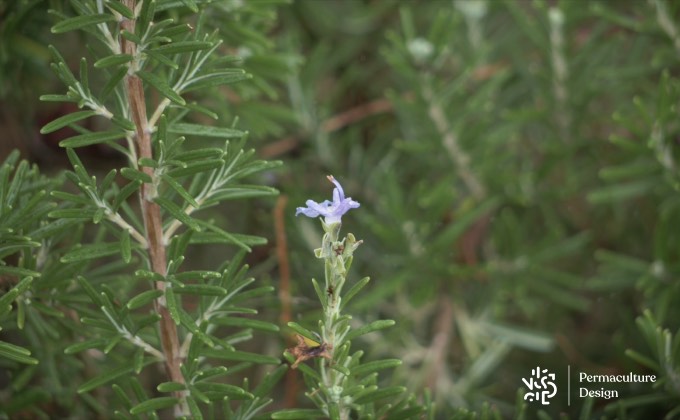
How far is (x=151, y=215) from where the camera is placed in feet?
2.60

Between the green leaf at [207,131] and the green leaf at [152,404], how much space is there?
28 centimetres

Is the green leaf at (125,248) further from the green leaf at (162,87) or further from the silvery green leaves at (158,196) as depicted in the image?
the green leaf at (162,87)

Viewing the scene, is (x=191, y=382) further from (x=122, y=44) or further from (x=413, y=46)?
(x=413, y=46)

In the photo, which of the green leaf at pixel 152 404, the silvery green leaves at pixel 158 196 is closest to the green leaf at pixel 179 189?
the silvery green leaves at pixel 158 196

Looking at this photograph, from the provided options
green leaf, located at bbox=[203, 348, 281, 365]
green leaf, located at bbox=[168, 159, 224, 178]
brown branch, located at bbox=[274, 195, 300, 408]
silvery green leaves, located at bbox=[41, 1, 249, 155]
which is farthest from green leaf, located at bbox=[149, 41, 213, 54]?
brown branch, located at bbox=[274, 195, 300, 408]

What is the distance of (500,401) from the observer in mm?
1314

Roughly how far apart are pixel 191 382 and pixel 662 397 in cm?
61

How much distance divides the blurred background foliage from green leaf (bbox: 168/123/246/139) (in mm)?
294

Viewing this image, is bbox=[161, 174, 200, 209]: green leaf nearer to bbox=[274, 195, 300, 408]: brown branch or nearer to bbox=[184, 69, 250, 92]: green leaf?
bbox=[184, 69, 250, 92]: green leaf

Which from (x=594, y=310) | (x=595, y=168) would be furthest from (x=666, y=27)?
(x=594, y=310)

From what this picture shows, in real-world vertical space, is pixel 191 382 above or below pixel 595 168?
below

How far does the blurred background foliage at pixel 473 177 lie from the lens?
1.21m

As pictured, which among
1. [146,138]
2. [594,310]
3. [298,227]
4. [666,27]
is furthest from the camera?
[594,310]

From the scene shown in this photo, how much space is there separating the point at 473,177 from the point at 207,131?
2.36 ft
